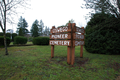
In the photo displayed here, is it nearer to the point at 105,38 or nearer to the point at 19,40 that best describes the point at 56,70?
the point at 105,38

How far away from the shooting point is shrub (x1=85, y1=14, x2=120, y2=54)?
19.3ft

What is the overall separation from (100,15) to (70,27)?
3.80 m

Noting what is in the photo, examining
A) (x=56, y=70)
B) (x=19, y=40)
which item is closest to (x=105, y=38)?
(x=56, y=70)

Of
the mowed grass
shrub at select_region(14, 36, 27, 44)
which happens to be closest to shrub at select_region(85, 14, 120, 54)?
the mowed grass

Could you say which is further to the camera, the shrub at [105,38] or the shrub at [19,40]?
the shrub at [19,40]

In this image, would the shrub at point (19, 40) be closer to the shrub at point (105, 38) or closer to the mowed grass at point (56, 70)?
the mowed grass at point (56, 70)

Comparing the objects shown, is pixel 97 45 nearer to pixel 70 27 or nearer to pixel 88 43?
pixel 88 43

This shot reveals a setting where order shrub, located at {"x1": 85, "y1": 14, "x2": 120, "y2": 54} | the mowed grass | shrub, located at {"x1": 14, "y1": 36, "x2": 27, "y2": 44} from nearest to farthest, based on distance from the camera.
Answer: the mowed grass
shrub, located at {"x1": 85, "y1": 14, "x2": 120, "y2": 54}
shrub, located at {"x1": 14, "y1": 36, "x2": 27, "y2": 44}

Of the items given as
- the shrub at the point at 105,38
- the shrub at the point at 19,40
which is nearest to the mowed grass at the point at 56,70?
the shrub at the point at 105,38

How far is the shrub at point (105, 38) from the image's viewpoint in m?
5.88

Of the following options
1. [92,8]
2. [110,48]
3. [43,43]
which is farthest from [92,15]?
[43,43]

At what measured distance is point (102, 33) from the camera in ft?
21.9

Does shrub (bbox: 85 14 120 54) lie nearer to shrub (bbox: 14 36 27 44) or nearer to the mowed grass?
the mowed grass

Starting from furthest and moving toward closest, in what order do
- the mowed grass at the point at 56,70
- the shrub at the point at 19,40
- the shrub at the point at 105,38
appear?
the shrub at the point at 19,40 < the shrub at the point at 105,38 < the mowed grass at the point at 56,70
